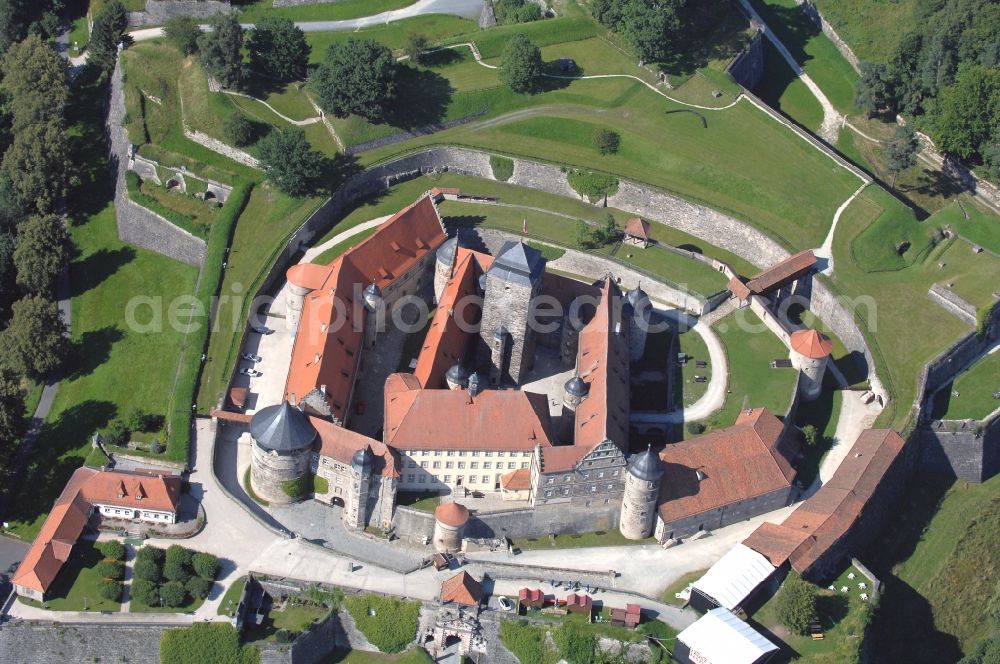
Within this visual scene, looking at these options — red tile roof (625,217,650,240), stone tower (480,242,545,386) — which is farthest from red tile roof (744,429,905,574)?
red tile roof (625,217,650,240)

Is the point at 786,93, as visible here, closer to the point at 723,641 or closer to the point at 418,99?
the point at 418,99

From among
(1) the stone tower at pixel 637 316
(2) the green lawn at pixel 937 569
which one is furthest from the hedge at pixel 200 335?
(2) the green lawn at pixel 937 569

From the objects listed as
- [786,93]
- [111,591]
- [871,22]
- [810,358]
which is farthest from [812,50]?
[111,591]

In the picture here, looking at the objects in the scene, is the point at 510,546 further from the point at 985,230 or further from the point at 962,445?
the point at 985,230

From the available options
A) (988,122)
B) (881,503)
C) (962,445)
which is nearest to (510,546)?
(881,503)

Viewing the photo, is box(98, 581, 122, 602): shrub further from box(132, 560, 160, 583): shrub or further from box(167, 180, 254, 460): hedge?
box(167, 180, 254, 460): hedge
